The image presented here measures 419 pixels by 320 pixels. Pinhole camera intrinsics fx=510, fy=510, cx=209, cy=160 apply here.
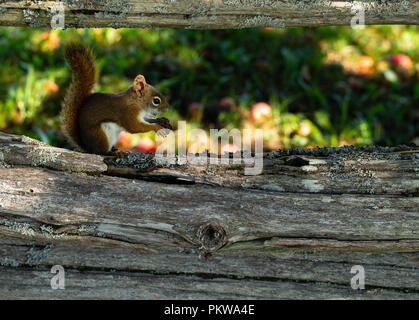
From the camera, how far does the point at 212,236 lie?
1.85 metres

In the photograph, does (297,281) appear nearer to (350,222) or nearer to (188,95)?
(350,222)

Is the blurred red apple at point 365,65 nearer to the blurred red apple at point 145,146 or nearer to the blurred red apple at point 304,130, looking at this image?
the blurred red apple at point 304,130

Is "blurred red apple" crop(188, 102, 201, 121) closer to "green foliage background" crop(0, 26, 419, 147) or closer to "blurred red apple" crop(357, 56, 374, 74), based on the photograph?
"green foliage background" crop(0, 26, 419, 147)

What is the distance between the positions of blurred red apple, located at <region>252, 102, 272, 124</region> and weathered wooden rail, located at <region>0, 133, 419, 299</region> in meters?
1.70

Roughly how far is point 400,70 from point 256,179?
2.83 metres

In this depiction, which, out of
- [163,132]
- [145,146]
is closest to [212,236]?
[163,132]

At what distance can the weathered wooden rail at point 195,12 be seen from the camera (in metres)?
1.96

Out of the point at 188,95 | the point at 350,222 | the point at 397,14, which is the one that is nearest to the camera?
the point at 350,222

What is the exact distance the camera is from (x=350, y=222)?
1.91m

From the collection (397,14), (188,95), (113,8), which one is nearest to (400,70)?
(188,95)

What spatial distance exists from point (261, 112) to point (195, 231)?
1957 millimetres

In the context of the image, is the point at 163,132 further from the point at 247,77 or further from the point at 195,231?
the point at 247,77

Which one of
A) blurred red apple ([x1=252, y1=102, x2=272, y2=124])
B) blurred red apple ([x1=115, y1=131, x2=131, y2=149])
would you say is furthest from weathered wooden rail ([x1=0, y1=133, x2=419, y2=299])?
blurred red apple ([x1=252, y1=102, x2=272, y2=124])

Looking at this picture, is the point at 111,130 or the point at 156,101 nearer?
the point at 111,130
